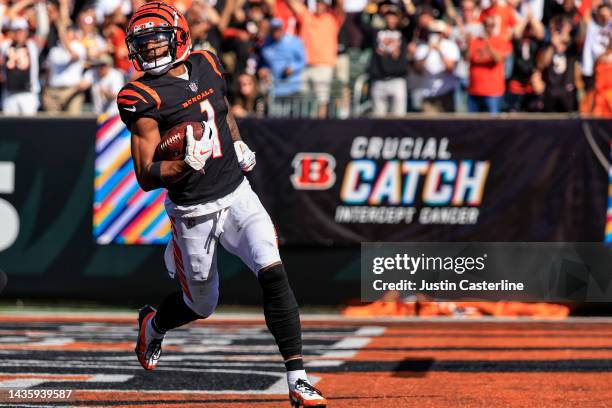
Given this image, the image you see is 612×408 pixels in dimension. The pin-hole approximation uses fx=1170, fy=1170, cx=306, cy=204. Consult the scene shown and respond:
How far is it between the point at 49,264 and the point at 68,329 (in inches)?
93.6

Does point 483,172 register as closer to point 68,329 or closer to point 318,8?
point 318,8

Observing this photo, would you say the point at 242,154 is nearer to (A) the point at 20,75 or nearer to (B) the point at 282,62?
(B) the point at 282,62

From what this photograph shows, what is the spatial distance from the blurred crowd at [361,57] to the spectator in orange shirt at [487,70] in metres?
0.01

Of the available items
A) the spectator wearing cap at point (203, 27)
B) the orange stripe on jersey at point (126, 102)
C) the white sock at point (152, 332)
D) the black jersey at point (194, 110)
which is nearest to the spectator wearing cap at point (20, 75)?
the spectator wearing cap at point (203, 27)

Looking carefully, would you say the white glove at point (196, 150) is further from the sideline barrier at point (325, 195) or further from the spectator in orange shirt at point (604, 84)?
the spectator in orange shirt at point (604, 84)

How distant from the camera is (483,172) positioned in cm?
1254

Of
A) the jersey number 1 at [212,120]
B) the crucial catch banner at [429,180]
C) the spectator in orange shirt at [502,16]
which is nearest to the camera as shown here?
the jersey number 1 at [212,120]

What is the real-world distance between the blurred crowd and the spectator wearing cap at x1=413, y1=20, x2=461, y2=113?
13 millimetres

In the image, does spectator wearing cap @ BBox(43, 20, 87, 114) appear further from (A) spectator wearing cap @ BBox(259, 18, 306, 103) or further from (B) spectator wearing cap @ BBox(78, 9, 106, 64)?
(A) spectator wearing cap @ BBox(259, 18, 306, 103)

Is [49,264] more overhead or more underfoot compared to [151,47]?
more underfoot

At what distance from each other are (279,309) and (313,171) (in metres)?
7.12

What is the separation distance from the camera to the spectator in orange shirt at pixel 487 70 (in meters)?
12.8

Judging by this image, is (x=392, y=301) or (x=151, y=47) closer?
(x=151, y=47)

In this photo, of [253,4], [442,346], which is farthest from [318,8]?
[442,346]
